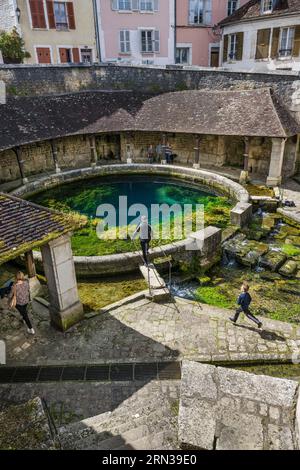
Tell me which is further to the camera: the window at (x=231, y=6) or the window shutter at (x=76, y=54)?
the window at (x=231, y=6)

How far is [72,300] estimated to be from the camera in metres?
7.70

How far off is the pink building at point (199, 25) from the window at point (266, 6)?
4788mm

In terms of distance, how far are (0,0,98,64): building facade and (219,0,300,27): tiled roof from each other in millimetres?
9145

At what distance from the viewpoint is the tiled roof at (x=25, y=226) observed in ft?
20.7

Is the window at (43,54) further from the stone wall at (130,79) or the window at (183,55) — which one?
the window at (183,55)

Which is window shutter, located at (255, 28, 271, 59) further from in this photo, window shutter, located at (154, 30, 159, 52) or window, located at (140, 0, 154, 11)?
window, located at (140, 0, 154, 11)

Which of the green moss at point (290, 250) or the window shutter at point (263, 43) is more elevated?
the window shutter at point (263, 43)

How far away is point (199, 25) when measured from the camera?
25.3 meters

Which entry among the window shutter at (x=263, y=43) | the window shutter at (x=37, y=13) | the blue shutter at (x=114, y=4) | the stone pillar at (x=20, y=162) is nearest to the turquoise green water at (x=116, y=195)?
the stone pillar at (x=20, y=162)

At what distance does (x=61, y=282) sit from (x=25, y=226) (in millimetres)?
1413

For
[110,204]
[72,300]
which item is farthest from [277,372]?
[110,204]

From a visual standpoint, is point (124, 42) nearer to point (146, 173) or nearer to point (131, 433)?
point (146, 173)

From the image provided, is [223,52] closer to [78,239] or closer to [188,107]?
[188,107]
